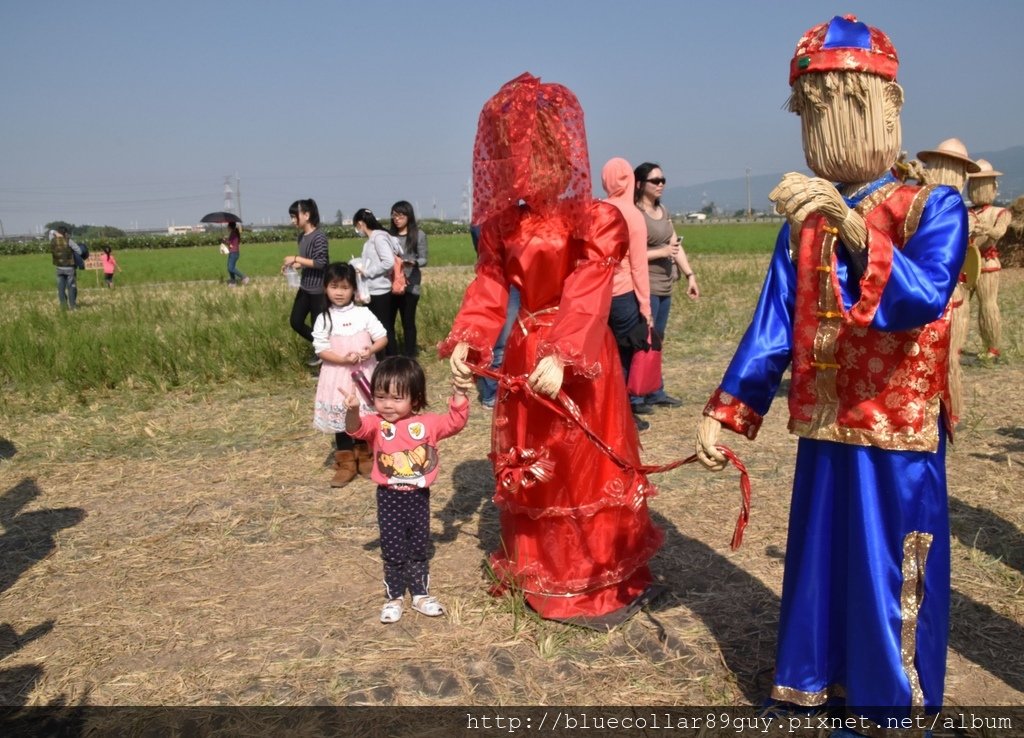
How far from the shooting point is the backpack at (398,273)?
8.36 metres

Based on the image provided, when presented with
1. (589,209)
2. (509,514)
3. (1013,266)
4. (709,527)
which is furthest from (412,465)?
(1013,266)

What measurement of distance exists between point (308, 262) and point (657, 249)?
3199mm

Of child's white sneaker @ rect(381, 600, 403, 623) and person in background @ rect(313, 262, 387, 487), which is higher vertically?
person in background @ rect(313, 262, 387, 487)

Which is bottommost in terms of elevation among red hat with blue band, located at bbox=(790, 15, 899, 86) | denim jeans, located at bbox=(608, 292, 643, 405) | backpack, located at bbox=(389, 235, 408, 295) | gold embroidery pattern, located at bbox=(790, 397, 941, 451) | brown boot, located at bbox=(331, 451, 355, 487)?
brown boot, located at bbox=(331, 451, 355, 487)

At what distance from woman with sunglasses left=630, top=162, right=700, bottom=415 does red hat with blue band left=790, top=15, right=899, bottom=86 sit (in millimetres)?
4068

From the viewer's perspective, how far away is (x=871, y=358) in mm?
2541

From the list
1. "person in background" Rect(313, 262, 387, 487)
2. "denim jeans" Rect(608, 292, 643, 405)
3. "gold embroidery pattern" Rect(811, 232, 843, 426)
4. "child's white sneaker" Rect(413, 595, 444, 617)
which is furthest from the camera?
"denim jeans" Rect(608, 292, 643, 405)

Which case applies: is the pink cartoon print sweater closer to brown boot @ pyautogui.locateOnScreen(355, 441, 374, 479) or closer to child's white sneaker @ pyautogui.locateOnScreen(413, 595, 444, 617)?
child's white sneaker @ pyautogui.locateOnScreen(413, 595, 444, 617)

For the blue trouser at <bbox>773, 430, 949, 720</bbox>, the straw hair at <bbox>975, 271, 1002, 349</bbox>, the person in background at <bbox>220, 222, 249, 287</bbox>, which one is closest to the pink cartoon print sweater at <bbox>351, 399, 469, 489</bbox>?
the blue trouser at <bbox>773, 430, 949, 720</bbox>

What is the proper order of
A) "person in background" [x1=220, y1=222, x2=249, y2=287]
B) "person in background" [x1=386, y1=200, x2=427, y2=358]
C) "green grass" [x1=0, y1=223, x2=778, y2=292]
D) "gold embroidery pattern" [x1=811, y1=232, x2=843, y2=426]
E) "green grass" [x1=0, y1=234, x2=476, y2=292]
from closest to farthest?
1. "gold embroidery pattern" [x1=811, y1=232, x2=843, y2=426]
2. "person in background" [x1=386, y1=200, x2=427, y2=358]
3. "person in background" [x1=220, y1=222, x2=249, y2=287]
4. "green grass" [x1=0, y1=234, x2=476, y2=292]
5. "green grass" [x1=0, y1=223, x2=778, y2=292]

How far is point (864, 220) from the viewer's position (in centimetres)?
241

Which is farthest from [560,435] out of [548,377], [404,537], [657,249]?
[657,249]

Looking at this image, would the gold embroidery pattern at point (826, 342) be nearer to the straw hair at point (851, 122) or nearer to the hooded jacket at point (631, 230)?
the straw hair at point (851, 122)

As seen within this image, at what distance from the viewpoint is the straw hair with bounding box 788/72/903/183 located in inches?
97.8
